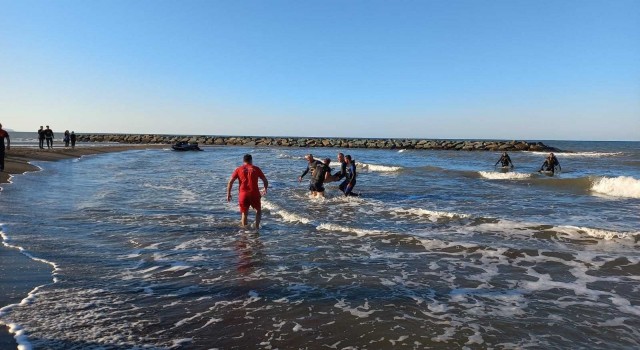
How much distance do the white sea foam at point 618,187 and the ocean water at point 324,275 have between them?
5710mm

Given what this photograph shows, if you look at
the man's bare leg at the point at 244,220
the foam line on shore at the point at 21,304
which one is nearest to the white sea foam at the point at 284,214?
the man's bare leg at the point at 244,220

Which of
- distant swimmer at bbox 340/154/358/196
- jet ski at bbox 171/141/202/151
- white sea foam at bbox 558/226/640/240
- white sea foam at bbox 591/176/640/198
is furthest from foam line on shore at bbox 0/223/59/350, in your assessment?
jet ski at bbox 171/141/202/151

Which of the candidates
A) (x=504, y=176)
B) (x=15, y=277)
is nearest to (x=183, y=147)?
(x=504, y=176)

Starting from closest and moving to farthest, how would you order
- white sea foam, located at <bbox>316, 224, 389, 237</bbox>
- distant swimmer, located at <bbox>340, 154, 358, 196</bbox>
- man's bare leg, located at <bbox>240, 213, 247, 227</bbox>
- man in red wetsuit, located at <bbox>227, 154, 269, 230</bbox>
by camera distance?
1. white sea foam, located at <bbox>316, 224, 389, 237</bbox>
2. man in red wetsuit, located at <bbox>227, 154, 269, 230</bbox>
3. man's bare leg, located at <bbox>240, 213, 247, 227</bbox>
4. distant swimmer, located at <bbox>340, 154, 358, 196</bbox>

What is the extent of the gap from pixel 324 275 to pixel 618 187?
17859mm

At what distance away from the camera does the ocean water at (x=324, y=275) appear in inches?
178

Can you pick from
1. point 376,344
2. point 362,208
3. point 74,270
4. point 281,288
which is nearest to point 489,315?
point 376,344

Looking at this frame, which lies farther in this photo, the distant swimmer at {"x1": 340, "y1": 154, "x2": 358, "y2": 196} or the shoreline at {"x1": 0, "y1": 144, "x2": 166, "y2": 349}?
the distant swimmer at {"x1": 340, "y1": 154, "x2": 358, "y2": 196}

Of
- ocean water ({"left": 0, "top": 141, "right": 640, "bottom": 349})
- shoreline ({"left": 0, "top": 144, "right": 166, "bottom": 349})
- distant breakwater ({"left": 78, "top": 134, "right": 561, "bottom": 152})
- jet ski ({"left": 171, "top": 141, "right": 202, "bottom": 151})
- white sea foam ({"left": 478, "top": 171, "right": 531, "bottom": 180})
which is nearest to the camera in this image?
shoreline ({"left": 0, "top": 144, "right": 166, "bottom": 349})

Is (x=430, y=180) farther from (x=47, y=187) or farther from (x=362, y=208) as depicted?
(x=47, y=187)

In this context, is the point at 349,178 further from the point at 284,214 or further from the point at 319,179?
the point at 284,214

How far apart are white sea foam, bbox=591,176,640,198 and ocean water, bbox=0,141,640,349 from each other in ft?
18.7

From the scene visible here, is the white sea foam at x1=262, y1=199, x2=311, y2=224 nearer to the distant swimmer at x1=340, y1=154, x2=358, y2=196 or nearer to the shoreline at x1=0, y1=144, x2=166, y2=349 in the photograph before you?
the distant swimmer at x1=340, y1=154, x2=358, y2=196

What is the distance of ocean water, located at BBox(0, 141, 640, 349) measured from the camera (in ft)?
14.8
